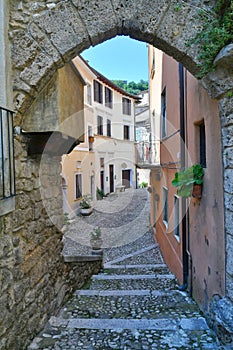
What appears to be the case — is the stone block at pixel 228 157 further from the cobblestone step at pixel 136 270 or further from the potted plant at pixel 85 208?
the potted plant at pixel 85 208

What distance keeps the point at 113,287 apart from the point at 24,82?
4.20 m

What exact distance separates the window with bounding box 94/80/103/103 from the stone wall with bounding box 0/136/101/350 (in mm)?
14718

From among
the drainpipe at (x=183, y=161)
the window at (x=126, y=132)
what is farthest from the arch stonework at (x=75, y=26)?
the window at (x=126, y=132)

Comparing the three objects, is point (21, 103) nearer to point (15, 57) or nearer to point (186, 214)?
point (15, 57)

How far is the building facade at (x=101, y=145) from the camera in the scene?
48.3 ft

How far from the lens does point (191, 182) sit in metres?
3.91

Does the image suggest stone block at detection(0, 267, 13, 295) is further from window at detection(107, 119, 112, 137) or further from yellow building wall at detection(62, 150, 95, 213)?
window at detection(107, 119, 112, 137)

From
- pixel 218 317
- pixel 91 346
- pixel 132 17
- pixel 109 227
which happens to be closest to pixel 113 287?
pixel 91 346

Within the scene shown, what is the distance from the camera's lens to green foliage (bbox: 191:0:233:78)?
253 centimetres

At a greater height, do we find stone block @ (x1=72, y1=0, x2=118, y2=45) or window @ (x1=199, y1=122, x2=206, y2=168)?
stone block @ (x1=72, y1=0, x2=118, y2=45)

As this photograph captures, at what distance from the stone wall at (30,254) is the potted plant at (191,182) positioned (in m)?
1.71

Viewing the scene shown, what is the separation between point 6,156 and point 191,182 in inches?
91.1

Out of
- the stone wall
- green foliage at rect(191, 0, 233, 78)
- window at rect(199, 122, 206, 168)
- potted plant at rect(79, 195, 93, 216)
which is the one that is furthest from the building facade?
green foliage at rect(191, 0, 233, 78)

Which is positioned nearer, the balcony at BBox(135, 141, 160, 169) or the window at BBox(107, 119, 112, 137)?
the balcony at BBox(135, 141, 160, 169)
